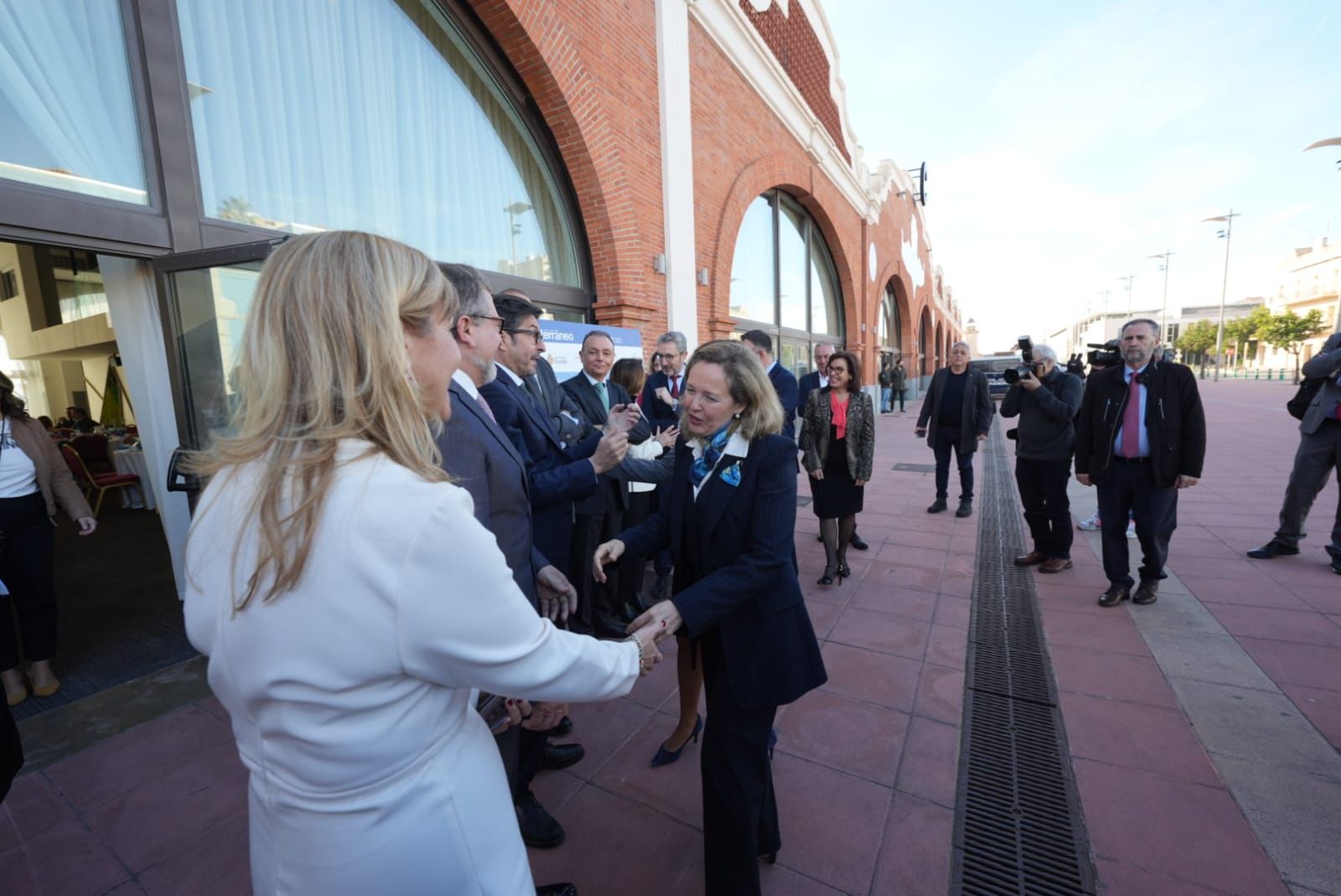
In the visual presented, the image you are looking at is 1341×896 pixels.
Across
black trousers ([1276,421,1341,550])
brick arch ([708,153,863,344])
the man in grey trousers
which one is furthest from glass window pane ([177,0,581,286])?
black trousers ([1276,421,1341,550])

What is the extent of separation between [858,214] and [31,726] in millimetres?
17752

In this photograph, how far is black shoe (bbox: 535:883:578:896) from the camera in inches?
76.0

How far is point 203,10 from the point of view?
3.94 meters

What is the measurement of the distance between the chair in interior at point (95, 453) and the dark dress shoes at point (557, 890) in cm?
985

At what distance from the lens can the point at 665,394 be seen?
15.6 ft

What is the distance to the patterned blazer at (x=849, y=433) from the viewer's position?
474 centimetres

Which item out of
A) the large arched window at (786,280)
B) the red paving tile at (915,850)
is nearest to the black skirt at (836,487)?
the red paving tile at (915,850)

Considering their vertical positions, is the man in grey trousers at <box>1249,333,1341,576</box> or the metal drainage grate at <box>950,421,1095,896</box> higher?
the man in grey trousers at <box>1249,333,1341,576</box>

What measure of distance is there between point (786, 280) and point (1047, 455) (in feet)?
30.7

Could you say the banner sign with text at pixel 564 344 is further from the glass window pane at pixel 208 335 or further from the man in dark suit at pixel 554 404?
the glass window pane at pixel 208 335

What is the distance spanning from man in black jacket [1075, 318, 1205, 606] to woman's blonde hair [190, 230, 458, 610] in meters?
4.59

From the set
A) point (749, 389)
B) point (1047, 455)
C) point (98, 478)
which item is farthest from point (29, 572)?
point (1047, 455)

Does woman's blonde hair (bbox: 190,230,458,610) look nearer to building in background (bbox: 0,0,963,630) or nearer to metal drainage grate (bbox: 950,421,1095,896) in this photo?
building in background (bbox: 0,0,963,630)

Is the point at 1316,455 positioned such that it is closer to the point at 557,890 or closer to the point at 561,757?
the point at 561,757
